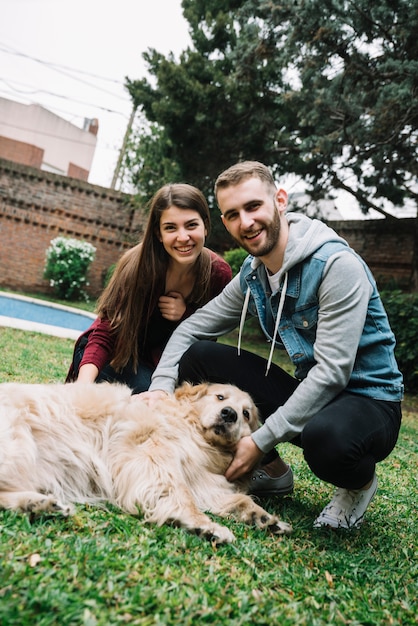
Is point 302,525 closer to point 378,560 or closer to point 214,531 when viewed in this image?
point 378,560

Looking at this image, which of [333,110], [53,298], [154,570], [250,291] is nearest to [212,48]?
[333,110]

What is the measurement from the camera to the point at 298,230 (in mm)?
2578

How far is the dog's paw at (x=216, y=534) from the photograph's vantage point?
2010 mm

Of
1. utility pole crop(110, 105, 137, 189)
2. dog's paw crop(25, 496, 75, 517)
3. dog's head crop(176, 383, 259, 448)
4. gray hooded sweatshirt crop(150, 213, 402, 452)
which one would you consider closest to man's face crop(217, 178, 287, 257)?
gray hooded sweatshirt crop(150, 213, 402, 452)

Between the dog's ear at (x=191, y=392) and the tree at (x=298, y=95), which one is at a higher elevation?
the tree at (x=298, y=95)

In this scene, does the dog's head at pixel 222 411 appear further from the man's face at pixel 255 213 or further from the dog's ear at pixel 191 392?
the man's face at pixel 255 213

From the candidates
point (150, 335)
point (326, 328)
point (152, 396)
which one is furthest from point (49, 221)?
point (326, 328)

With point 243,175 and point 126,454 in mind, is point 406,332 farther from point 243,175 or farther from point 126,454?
point 126,454

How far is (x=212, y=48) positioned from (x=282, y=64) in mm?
Result: 3650

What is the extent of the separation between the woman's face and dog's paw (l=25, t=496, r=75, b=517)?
1697 mm

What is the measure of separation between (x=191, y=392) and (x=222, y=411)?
0.87 ft

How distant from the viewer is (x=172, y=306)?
3432mm

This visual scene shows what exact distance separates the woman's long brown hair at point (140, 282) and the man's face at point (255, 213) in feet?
2.41

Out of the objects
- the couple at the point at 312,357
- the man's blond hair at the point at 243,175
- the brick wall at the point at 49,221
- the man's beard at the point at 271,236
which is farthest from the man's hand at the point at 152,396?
the brick wall at the point at 49,221
